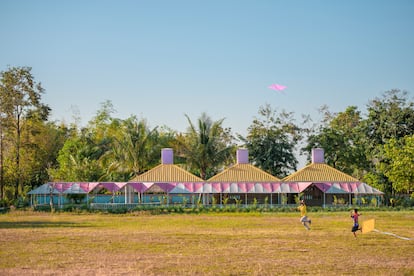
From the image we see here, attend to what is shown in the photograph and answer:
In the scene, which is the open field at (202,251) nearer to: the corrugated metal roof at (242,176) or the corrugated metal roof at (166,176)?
the corrugated metal roof at (166,176)

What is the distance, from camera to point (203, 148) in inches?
2201

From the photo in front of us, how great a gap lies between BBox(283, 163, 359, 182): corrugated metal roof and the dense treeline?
355cm

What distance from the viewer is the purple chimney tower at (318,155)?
2178 inches

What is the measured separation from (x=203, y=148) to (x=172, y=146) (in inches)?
150

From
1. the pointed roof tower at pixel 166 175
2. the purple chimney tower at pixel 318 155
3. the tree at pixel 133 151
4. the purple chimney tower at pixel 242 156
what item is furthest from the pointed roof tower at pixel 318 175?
the tree at pixel 133 151

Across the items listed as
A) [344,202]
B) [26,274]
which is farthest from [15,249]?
[344,202]

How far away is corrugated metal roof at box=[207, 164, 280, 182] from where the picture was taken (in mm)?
51531

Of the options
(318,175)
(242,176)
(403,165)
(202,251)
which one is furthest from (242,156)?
(202,251)

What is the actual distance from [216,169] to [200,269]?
4794 cm

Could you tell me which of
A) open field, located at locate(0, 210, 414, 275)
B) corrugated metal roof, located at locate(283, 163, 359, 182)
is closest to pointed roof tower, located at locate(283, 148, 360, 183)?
corrugated metal roof, located at locate(283, 163, 359, 182)

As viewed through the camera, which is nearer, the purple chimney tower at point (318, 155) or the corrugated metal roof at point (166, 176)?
the corrugated metal roof at point (166, 176)

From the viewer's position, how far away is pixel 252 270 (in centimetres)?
1530

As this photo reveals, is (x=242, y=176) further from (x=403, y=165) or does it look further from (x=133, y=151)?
(x=403, y=165)

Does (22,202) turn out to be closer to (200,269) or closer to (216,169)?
(216,169)
